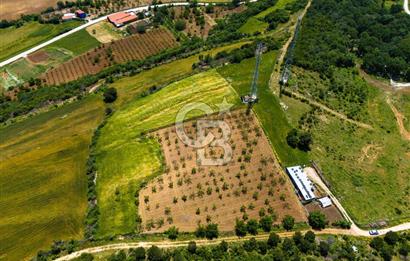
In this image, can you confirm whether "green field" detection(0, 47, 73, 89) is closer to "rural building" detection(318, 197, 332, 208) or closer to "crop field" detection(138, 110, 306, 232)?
"crop field" detection(138, 110, 306, 232)

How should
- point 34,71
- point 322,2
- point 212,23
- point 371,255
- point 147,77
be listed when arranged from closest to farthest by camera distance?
point 371,255 → point 147,77 → point 34,71 → point 322,2 → point 212,23

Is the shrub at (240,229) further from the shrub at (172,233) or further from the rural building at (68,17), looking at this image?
the rural building at (68,17)

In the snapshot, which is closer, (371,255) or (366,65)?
(371,255)

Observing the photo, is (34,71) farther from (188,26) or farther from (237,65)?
(237,65)

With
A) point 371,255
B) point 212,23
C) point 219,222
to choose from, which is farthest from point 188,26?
point 371,255

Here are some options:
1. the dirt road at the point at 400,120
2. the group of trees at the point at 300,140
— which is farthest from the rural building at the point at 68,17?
the dirt road at the point at 400,120

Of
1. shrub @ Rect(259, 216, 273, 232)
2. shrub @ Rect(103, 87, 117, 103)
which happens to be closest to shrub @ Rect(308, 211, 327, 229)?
shrub @ Rect(259, 216, 273, 232)
